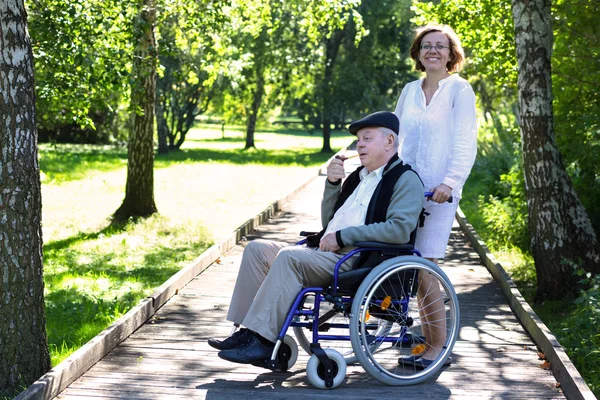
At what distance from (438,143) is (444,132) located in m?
0.07

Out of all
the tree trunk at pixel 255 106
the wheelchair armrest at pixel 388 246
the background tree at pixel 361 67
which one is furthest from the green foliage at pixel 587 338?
the tree trunk at pixel 255 106

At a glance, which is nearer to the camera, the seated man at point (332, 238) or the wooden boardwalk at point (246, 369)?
the seated man at point (332, 238)

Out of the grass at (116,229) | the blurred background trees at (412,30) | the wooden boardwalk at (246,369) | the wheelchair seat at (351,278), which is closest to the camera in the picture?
the wheelchair seat at (351,278)

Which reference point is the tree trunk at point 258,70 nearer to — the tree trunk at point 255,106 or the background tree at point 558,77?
the tree trunk at point 255,106

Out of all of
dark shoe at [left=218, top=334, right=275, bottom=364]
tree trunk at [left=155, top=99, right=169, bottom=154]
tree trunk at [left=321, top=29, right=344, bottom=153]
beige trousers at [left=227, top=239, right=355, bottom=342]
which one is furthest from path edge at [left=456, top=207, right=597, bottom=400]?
tree trunk at [left=321, top=29, right=344, bottom=153]

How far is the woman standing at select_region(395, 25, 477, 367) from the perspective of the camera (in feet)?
17.6

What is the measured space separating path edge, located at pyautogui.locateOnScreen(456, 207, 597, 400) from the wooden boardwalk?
0.06m

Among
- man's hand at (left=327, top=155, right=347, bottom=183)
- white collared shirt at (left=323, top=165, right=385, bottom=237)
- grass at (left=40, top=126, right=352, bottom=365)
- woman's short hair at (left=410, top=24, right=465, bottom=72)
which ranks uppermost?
woman's short hair at (left=410, top=24, right=465, bottom=72)

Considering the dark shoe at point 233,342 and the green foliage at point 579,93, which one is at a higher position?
the green foliage at point 579,93

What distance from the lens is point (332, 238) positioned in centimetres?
A: 507

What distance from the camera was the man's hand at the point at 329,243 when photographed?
16.6 feet

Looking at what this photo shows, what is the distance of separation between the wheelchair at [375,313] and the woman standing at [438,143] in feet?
0.06

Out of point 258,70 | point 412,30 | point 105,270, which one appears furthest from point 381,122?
point 258,70

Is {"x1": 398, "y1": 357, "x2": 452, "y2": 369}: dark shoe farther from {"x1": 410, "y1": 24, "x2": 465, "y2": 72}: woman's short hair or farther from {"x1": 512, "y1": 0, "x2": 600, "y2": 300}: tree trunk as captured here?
{"x1": 512, "y1": 0, "x2": 600, "y2": 300}: tree trunk
